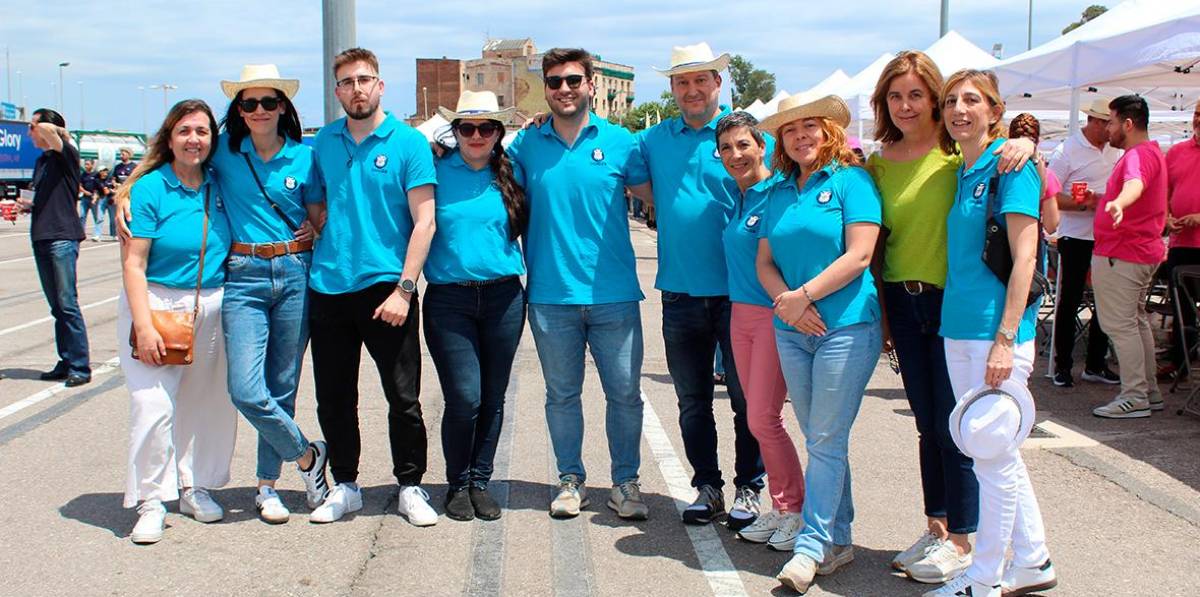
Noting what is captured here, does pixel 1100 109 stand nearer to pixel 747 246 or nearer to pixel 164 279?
pixel 747 246

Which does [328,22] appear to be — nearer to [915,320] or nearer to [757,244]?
[757,244]

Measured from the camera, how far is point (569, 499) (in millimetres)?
4941

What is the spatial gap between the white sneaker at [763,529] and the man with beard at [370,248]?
1.42 m

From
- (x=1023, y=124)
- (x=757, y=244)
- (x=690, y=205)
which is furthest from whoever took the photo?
(x=1023, y=124)

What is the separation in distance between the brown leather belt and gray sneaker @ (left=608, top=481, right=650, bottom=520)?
1.85 m

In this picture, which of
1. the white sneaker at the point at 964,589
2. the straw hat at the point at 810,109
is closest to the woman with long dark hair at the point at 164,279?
the straw hat at the point at 810,109

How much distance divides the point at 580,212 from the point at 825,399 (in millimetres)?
1402

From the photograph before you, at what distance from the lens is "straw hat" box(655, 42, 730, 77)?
4688 millimetres

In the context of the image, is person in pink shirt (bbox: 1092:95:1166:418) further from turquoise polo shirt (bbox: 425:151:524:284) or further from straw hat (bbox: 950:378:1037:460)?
turquoise polo shirt (bbox: 425:151:524:284)

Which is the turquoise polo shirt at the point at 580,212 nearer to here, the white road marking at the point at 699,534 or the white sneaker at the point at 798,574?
the white road marking at the point at 699,534

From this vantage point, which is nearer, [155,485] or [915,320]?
[915,320]

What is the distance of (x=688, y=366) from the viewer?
480 centimetres

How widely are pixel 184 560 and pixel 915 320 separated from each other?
3.08 meters

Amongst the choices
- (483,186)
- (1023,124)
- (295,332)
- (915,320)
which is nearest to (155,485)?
(295,332)
